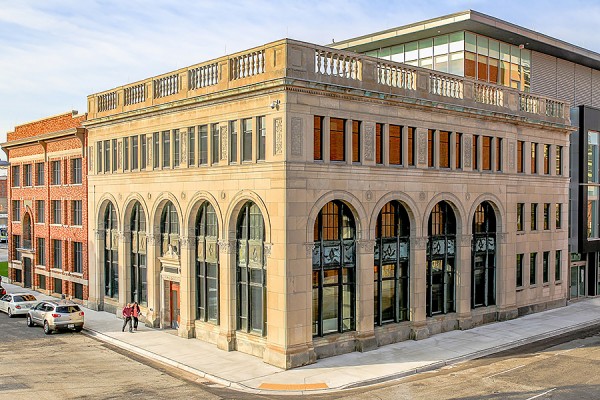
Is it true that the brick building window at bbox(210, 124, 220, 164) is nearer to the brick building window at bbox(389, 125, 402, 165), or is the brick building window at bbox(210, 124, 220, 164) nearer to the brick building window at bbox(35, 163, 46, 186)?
the brick building window at bbox(389, 125, 402, 165)

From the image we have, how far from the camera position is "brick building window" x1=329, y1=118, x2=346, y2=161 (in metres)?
26.7

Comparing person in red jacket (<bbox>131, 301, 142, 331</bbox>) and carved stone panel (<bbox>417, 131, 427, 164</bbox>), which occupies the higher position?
carved stone panel (<bbox>417, 131, 427, 164</bbox>)

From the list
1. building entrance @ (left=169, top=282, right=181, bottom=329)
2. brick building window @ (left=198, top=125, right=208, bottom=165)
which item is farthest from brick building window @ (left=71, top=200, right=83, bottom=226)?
brick building window @ (left=198, top=125, right=208, bottom=165)

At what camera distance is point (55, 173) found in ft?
150

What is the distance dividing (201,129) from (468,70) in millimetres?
18848

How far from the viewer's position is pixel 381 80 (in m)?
28.6

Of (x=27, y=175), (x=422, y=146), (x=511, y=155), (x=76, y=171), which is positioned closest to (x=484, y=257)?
(x=511, y=155)

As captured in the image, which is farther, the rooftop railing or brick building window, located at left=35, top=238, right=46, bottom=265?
brick building window, located at left=35, top=238, right=46, bottom=265

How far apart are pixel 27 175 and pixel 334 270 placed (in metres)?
33.7

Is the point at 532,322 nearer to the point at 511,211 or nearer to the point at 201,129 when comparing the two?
the point at 511,211

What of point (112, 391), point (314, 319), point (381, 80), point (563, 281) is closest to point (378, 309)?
point (314, 319)

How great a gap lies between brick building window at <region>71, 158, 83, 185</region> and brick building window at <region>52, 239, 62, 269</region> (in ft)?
18.5

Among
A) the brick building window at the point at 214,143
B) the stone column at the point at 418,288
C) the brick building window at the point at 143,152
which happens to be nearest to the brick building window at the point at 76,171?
the brick building window at the point at 143,152

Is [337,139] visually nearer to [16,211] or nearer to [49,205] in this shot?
[49,205]
